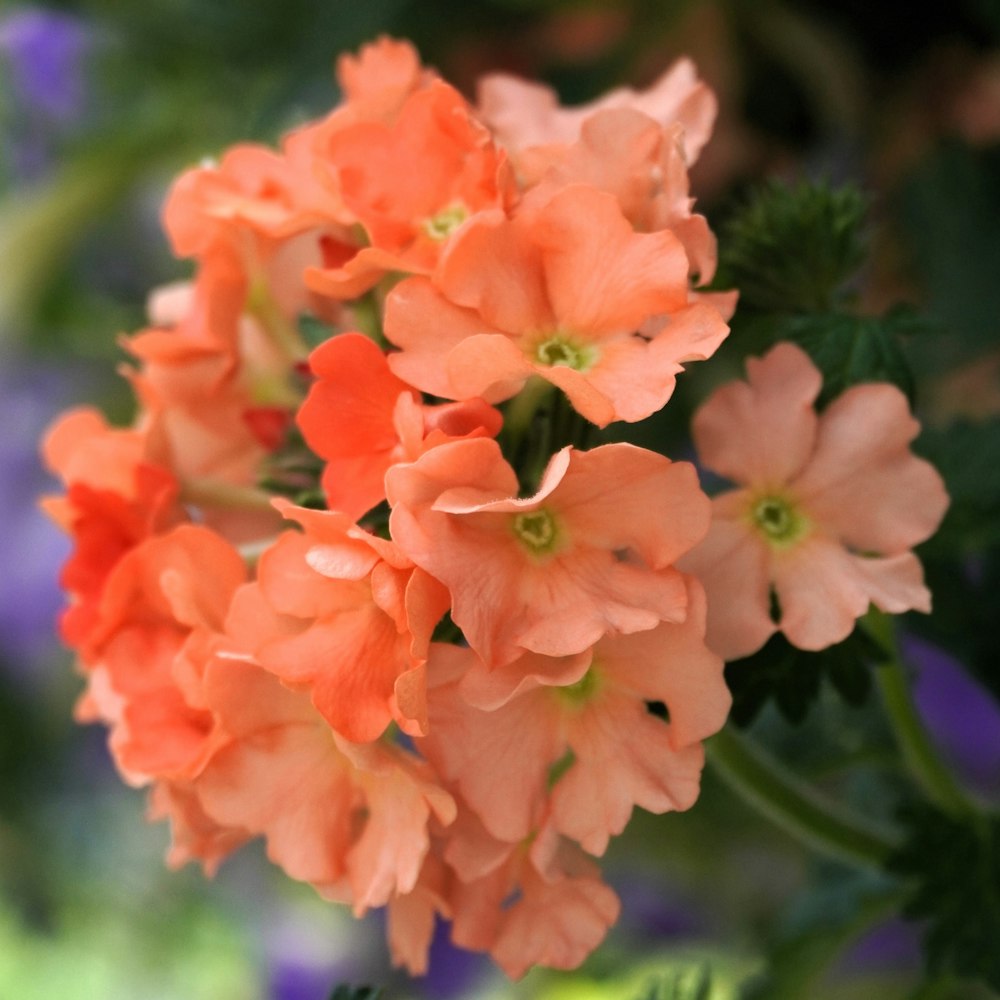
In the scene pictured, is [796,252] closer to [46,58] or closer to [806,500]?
[806,500]

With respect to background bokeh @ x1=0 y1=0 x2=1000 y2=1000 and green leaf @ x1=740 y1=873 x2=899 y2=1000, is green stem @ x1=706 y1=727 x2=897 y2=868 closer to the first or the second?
green leaf @ x1=740 y1=873 x2=899 y2=1000

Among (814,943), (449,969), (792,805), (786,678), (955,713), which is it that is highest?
(786,678)

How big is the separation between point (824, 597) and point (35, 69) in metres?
0.85

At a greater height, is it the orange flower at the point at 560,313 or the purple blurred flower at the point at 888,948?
the orange flower at the point at 560,313

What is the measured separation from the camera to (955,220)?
0.88 m

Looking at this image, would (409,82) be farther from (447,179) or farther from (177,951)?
(177,951)

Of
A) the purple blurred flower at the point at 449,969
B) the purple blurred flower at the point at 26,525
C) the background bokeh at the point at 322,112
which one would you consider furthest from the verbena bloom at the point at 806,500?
the purple blurred flower at the point at 26,525

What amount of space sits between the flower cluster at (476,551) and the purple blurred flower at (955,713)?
46 centimetres

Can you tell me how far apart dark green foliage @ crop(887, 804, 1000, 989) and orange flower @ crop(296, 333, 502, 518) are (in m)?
0.27

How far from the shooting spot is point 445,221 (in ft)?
1.41

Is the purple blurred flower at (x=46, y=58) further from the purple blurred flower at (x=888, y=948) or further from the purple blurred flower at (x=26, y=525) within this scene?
the purple blurred flower at (x=888, y=948)

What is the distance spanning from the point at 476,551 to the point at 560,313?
0.09 metres

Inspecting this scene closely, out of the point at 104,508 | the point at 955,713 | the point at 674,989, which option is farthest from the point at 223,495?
the point at 955,713

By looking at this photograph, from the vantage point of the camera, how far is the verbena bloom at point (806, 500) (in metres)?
0.40
